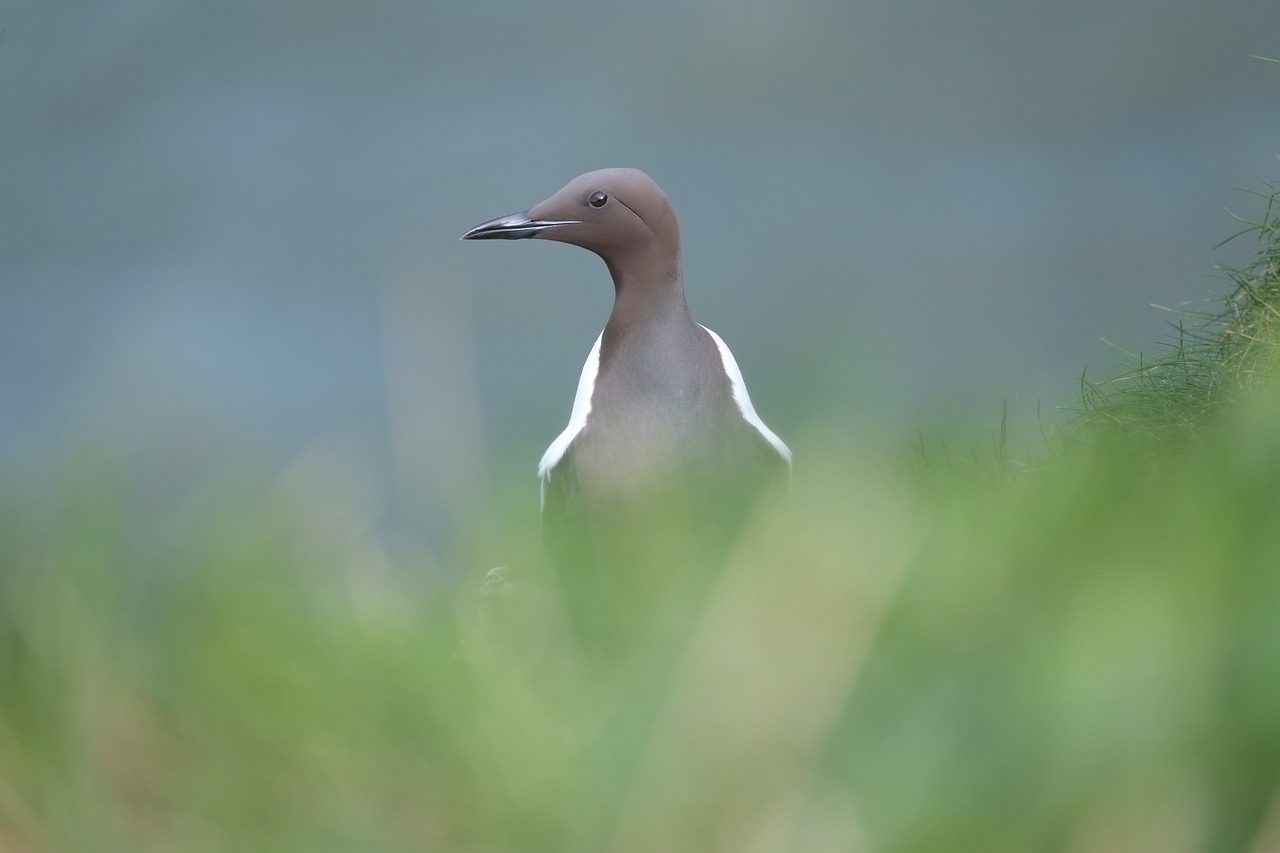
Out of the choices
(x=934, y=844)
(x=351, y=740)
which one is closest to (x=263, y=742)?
(x=351, y=740)

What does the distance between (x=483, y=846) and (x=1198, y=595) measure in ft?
0.48

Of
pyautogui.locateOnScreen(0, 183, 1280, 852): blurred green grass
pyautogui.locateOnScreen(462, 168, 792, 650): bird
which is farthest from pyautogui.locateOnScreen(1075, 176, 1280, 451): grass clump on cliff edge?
pyautogui.locateOnScreen(0, 183, 1280, 852): blurred green grass

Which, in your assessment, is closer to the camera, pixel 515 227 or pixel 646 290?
pixel 646 290

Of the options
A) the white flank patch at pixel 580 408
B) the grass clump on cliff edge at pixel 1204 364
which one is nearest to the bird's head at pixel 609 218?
the white flank patch at pixel 580 408

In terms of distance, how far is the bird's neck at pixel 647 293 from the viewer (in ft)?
7.75

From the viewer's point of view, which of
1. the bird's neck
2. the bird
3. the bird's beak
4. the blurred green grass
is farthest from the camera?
the bird's beak

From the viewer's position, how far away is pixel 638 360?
228 centimetres

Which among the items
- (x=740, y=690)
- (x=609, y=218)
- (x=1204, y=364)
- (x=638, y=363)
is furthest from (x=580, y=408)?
(x=740, y=690)

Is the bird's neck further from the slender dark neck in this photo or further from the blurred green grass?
the blurred green grass

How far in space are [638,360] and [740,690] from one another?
2034 mm

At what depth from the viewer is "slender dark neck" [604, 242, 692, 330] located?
2.36 m

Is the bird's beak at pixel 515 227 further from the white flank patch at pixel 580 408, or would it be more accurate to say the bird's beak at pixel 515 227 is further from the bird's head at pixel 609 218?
the white flank patch at pixel 580 408

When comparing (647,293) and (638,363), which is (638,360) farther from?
(647,293)

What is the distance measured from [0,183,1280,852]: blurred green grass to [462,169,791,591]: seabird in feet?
5.46
